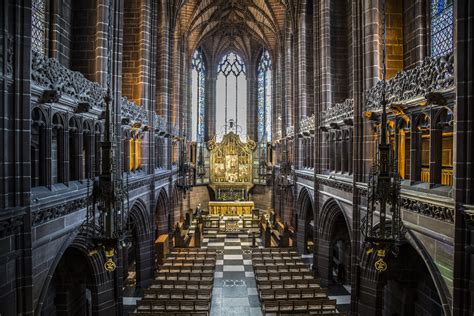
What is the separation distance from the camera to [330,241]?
62.9ft

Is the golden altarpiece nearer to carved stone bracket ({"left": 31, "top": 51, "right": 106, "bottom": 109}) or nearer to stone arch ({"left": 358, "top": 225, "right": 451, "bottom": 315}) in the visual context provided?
Answer: stone arch ({"left": 358, "top": 225, "right": 451, "bottom": 315})

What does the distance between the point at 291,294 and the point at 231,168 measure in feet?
79.9

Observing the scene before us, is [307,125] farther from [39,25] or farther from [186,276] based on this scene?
[39,25]

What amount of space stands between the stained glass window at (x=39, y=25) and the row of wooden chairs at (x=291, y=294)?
1250 centimetres

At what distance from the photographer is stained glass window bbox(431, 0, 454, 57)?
470 inches

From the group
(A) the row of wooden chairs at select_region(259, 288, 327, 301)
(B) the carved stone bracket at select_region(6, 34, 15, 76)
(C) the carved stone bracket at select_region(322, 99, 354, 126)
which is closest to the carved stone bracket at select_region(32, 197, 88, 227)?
(B) the carved stone bracket at select_region(6, 34, 15, 76)

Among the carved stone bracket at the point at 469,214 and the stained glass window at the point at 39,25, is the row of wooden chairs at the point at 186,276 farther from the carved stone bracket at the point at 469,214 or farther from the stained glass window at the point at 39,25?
the carved stone bracket at the point at 469,214

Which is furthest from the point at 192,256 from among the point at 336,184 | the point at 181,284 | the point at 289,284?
the point at 336,184

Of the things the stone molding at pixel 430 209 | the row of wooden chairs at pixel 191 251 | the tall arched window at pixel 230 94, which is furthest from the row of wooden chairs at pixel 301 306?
the tall arched window at pixel 230 94

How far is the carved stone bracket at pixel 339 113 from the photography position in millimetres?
15133

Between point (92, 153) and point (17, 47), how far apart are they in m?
5.40

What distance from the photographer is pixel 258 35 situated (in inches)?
1486

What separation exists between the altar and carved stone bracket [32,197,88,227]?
25.5 m

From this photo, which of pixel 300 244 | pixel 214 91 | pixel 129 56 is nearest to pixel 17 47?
pixel 129 56
